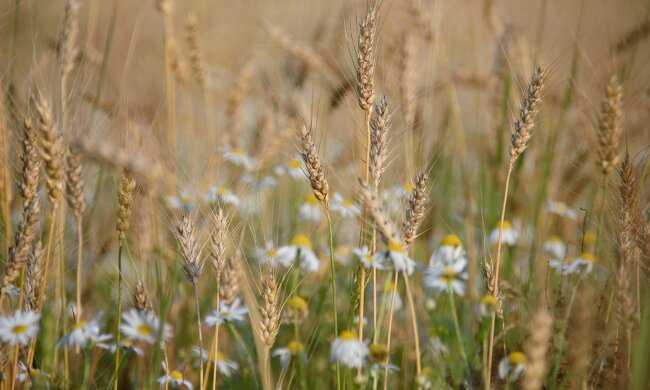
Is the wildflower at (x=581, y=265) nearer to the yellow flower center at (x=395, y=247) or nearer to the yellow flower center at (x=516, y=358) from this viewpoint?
the yellow flower center at (x=516, y=358)

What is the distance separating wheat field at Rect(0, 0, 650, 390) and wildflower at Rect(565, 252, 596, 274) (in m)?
0.02

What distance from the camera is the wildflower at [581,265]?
1.59m

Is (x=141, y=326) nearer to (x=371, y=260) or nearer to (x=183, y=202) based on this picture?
(x=183, y=202)

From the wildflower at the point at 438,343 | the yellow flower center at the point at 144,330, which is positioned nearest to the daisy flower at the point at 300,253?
the wildflower at the point at 438,343

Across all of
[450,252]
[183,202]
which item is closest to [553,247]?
[450,252]

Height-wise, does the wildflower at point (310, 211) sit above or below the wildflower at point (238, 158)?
below

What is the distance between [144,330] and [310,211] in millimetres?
1170

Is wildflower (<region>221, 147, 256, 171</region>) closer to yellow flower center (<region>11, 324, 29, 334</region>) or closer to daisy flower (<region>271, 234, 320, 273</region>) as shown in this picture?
daisy flower (<region>271, 234, 320, 273</region>)

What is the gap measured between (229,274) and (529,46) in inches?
101

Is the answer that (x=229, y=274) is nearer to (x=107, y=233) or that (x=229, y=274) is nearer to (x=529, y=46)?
(x=107, y=233)

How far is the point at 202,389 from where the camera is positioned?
4.44ft

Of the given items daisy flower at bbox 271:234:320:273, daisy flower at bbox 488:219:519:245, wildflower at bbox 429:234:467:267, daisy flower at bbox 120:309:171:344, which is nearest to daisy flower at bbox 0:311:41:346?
daisy flower at bbox 120:309:171:344

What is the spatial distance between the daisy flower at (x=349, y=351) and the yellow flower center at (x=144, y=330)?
0.43 metres

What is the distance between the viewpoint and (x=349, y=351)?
136 centimetres
